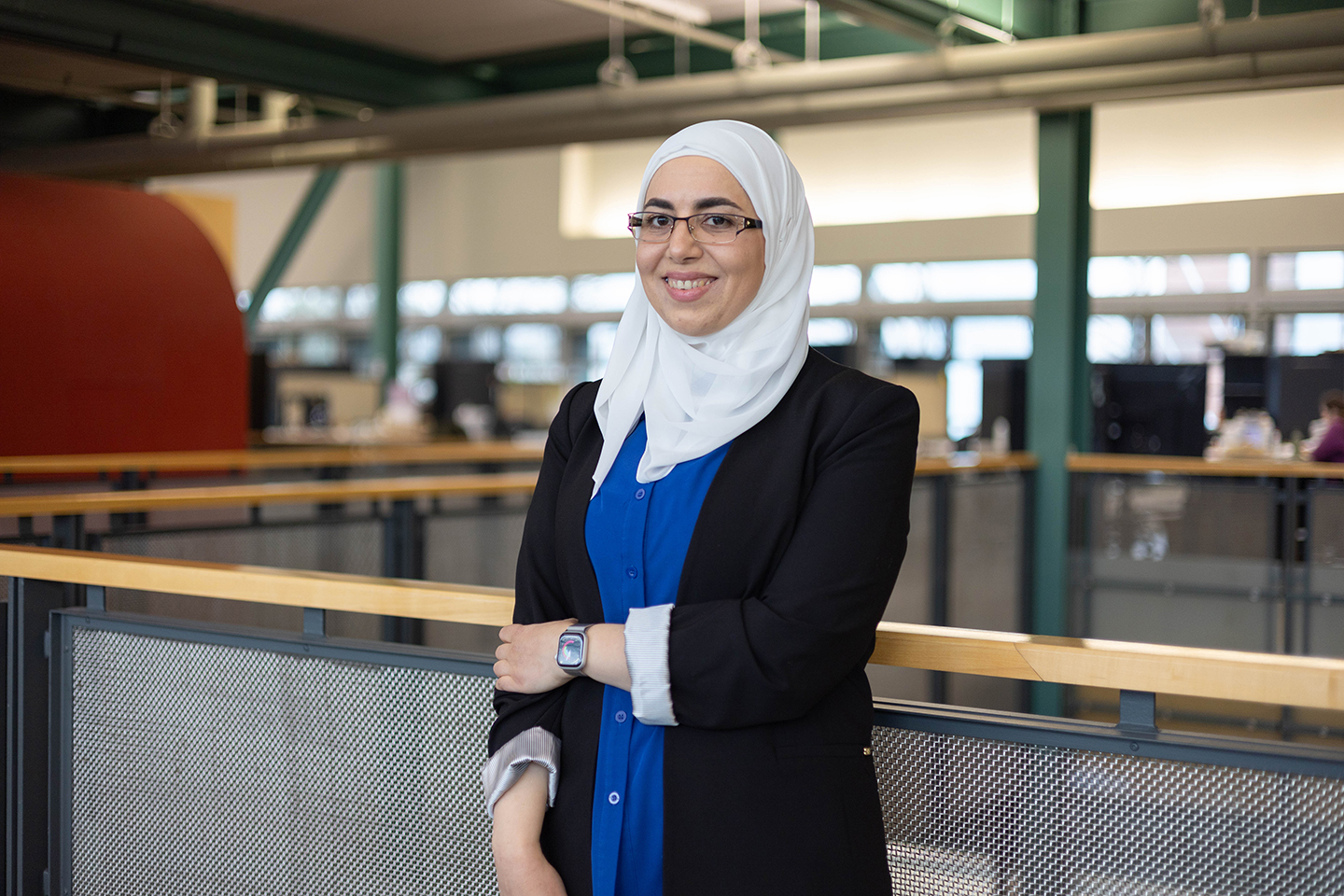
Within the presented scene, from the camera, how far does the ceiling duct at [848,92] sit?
5.07 metres

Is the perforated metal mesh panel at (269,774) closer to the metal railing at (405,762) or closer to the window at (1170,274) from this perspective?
the metal railing at (405,762)

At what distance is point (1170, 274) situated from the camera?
11.4 meters

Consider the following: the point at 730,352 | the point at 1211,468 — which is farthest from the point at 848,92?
the point at 730,352

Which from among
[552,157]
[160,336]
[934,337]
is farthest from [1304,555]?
[552,157]

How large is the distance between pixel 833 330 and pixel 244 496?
33.8ft

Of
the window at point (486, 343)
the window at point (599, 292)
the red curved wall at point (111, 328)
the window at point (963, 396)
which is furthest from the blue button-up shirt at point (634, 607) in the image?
the window at point (486, 343)

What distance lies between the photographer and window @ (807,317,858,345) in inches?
519

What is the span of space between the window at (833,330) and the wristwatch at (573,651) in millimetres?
12009

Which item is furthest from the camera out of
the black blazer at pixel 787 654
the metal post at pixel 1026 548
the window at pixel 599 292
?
the window at pixel 599 292

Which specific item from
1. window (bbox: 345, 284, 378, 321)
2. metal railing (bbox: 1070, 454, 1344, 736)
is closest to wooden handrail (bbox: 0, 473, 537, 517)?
metal railing (bbox: 1070, 454, 1344, 736)

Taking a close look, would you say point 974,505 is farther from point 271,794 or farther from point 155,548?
point 271,794

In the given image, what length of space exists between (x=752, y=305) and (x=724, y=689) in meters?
0.41

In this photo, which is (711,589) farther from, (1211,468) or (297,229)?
(297,229)

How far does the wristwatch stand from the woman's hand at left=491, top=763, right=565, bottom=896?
142mm
